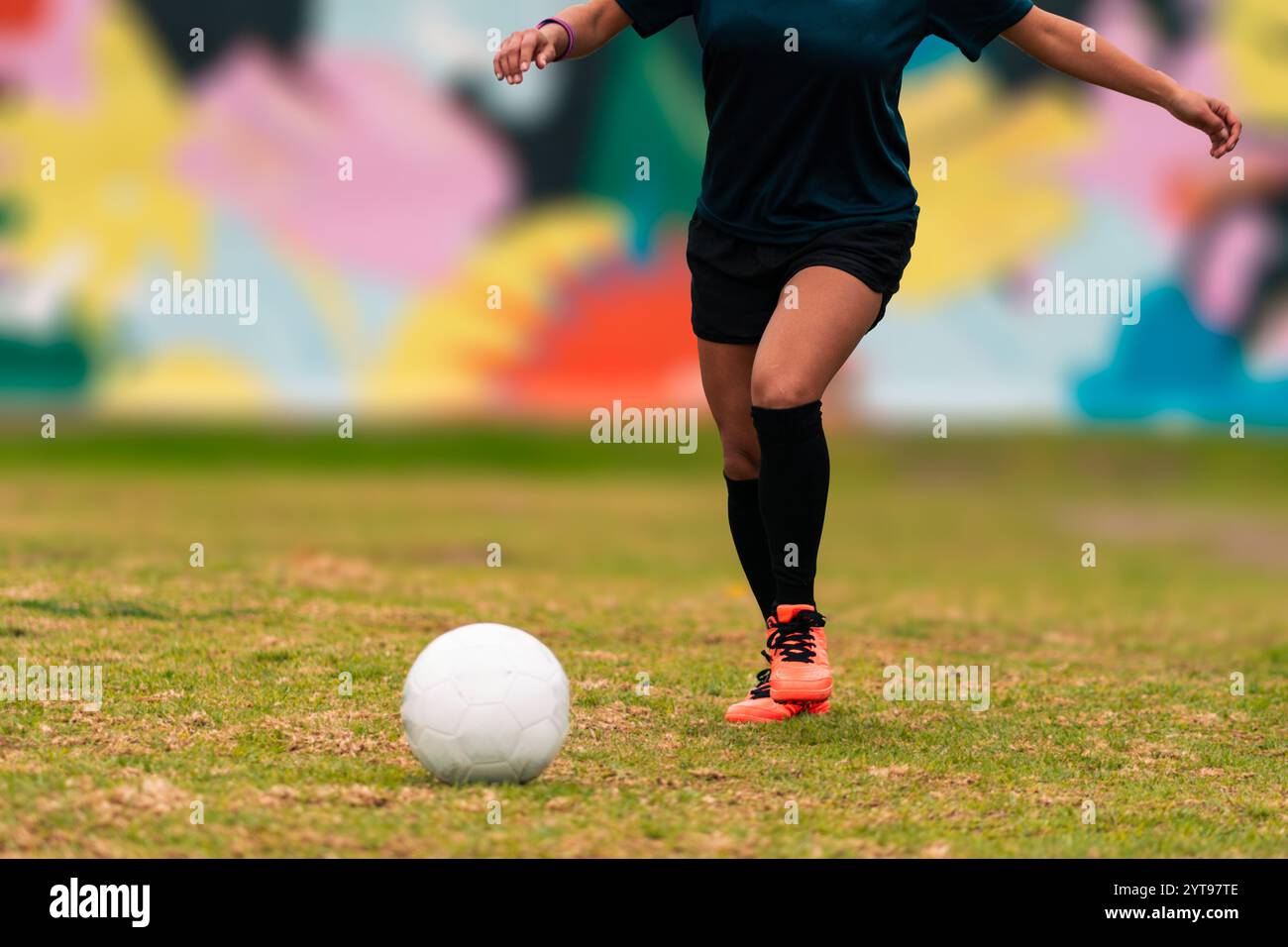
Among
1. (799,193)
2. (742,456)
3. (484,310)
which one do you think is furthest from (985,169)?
(799,193)

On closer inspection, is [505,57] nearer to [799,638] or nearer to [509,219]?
[799,638]

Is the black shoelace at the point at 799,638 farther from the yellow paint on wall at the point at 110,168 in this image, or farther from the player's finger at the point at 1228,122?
the yellow paint on wall at the point at 110,168

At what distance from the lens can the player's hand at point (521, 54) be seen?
476cm

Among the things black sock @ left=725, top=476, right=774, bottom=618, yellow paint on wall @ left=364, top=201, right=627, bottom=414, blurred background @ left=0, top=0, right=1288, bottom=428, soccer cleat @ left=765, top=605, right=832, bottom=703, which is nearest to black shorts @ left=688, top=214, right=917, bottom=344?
black sock @ left=725, top=476, right=774, bottom=618

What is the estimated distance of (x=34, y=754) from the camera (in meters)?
4.16

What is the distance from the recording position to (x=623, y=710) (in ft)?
16.5

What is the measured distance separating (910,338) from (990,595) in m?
12.5

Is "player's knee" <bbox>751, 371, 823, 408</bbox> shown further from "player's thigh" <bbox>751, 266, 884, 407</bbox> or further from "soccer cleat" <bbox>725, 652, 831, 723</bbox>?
"soccer cleat" <bbox>725, 652, 831, 723</bbox>

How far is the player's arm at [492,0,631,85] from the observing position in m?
4.77

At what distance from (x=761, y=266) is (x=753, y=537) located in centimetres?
97

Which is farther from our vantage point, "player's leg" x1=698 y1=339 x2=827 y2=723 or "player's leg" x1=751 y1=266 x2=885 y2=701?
"player's leg" x1=698 y1=339 x2=827 y2=723

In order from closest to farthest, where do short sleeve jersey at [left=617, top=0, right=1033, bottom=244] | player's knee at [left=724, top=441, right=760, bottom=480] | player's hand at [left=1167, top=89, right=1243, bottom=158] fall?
1. short sleeve jersey at [left=617, top=0, right=1033, bottom=244]
2. player's hand at [left=1167, top=89, right=1243, bottom=158]
3. player's knee at [left=724, top=441, right=760, bottom=480]

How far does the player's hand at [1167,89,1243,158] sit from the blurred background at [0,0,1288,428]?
17233 millimetres
